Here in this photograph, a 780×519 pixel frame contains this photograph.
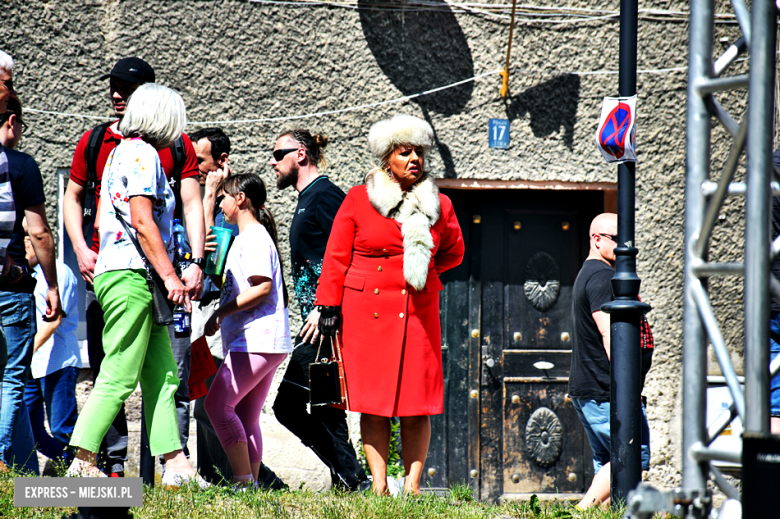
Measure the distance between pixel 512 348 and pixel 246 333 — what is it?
2.96 meters

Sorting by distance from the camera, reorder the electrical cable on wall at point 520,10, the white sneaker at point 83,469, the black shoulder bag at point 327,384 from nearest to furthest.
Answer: the white sneaker at point 83,469 < the black shoulder bag at point 327,384 < the electrical cable on wall at point 520,10

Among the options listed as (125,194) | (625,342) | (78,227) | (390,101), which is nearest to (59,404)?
(78,227)

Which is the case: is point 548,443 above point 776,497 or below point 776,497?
below

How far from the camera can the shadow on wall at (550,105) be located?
6168mm

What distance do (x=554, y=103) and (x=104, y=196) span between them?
392 cm

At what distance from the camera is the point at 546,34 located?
6.18m

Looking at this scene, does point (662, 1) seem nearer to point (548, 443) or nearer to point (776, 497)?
point (548, 443)

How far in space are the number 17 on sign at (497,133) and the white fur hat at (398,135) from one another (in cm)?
228

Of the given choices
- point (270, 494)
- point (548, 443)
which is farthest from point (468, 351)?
point (270, 494)

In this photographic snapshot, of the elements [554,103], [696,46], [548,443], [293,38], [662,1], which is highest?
[662,1]

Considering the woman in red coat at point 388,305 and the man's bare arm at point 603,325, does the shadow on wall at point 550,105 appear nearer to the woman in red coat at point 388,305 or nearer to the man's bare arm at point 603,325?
the man's bare arm at point 603,325

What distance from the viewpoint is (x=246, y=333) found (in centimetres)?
397

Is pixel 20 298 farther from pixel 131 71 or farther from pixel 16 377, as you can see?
pixel 131 71

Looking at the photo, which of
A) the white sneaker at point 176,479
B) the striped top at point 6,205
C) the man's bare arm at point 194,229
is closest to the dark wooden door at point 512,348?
the man's bare arm at point 194,229
